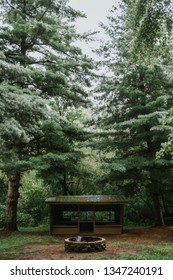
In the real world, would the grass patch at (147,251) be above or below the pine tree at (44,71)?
below

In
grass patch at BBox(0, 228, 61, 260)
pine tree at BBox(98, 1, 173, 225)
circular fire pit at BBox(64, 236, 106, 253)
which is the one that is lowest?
grass patch at BBox(0, 228, 61, 260)

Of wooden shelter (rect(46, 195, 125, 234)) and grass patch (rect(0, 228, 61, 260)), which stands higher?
wooden shelter (rect(46, 195, 125, 234))

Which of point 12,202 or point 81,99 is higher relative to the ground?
point 81,99

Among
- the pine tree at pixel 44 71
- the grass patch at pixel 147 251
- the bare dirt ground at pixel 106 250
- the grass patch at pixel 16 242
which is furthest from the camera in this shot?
the pine tree at pixel 44 71

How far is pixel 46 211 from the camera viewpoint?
27.1 meters

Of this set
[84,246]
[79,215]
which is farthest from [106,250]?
[79,215]

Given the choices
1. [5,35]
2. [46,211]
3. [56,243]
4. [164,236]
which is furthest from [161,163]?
[46,211]

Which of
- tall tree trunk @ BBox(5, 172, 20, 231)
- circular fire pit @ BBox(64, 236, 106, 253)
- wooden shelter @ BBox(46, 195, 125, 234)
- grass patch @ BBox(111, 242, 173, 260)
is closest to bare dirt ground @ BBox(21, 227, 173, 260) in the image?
grass patch @ BBox(111, 242, 173, 260)

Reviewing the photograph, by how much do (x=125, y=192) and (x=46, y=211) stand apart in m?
8.76

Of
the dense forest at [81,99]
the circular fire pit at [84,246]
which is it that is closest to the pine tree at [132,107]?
the dense forest at [81,99]

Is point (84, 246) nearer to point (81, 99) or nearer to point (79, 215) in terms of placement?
point (79, 215)

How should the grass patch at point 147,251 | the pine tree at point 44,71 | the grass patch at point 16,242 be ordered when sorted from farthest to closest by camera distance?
the pine tree at point 44,71, the grass patch at point 16,242, the grass patch at point 147,251

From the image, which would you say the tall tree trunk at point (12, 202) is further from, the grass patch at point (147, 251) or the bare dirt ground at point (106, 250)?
A: the grass patch at point (147, 251)

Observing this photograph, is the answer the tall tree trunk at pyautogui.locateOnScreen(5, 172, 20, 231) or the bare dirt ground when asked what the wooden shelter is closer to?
the bare dirt ground
